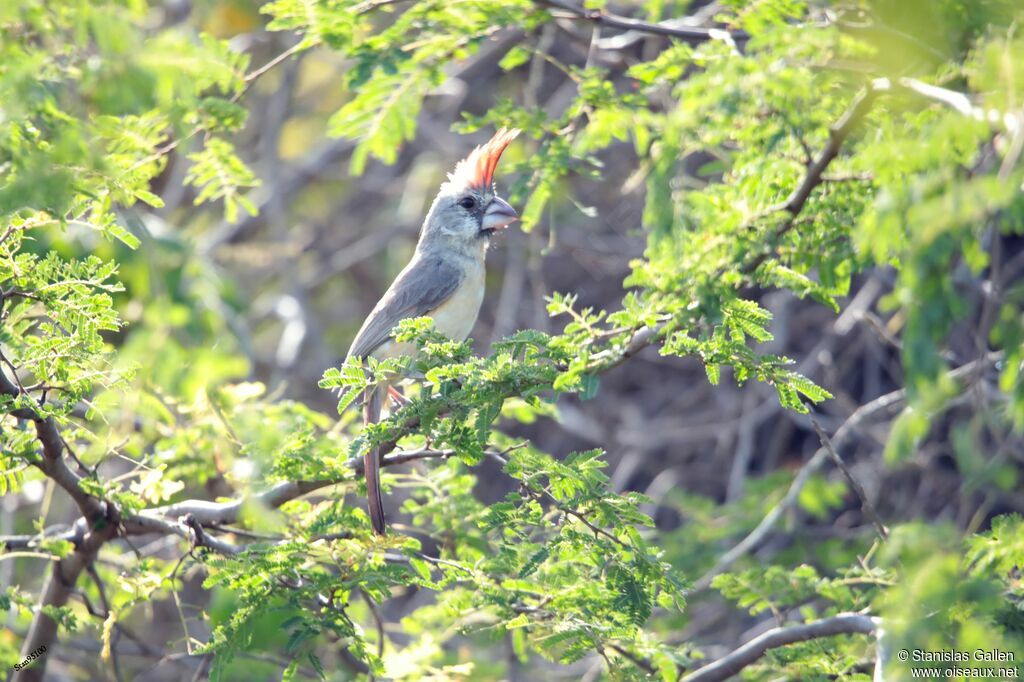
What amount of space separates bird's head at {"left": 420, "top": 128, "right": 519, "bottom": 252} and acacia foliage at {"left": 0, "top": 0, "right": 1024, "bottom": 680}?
40.0 inches

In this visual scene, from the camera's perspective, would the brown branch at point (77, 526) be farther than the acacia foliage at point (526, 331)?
Yes

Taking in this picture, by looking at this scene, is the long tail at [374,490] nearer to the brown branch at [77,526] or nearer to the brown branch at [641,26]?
the brown branch at [77,526]

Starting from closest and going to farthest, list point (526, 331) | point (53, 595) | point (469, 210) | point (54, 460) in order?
point (526, 331) < point (54, 460) < point (53, 595) < point (469, 210)

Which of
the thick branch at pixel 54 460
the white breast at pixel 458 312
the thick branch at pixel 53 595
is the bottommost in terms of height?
the thick branch at pixel 53 595

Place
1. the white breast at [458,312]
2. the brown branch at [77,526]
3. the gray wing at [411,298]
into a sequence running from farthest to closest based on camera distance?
the white breast at [458,312], the gray wing at [411,298], the brown branch at [77,526]

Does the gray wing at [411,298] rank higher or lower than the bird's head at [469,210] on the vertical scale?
lower

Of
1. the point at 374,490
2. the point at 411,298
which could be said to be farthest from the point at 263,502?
the point at 411,298

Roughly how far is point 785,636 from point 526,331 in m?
1.37

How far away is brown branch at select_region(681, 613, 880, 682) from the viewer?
3.27m

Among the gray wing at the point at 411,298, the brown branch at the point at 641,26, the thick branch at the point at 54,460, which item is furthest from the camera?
the gray wing at the point at 411,298

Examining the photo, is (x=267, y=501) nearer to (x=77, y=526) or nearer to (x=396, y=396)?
(x=77, y=526)

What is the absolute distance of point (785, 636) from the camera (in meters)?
3.43

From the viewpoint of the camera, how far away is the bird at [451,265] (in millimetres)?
5031

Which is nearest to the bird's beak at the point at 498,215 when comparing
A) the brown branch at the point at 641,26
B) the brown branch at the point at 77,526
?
the brown branch at the point at 641,26
